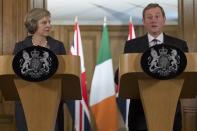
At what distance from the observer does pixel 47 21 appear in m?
2.97

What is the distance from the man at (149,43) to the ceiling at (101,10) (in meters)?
3.72

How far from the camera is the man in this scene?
8.82ft

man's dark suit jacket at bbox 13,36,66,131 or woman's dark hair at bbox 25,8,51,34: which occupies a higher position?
woman's dark hair at bbox 25,8,51,34

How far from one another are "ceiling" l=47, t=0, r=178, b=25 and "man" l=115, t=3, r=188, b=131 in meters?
3.72

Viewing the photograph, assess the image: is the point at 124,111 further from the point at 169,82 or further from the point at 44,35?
the point at 169,82

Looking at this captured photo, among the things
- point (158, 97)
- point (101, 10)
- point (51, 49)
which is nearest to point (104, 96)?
point (51, 49)

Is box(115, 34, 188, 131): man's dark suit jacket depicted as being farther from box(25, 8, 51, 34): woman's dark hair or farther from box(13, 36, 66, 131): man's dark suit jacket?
box(25, 8, 51, 34): woman's dark hair

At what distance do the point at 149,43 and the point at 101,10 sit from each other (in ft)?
13.9

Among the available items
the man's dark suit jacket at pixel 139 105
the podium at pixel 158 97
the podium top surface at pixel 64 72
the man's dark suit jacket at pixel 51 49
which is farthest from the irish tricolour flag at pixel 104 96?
the podium at pixel 158 97

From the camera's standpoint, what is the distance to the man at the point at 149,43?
8.82ft

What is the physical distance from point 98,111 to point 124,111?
306 mm

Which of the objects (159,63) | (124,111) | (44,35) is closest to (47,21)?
(44,35)

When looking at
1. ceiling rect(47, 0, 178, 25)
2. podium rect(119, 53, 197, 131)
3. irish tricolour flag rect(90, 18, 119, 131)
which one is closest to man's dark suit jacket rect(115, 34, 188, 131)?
podium rect(119, 53, 197, 131)

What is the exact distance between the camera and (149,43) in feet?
9.09
